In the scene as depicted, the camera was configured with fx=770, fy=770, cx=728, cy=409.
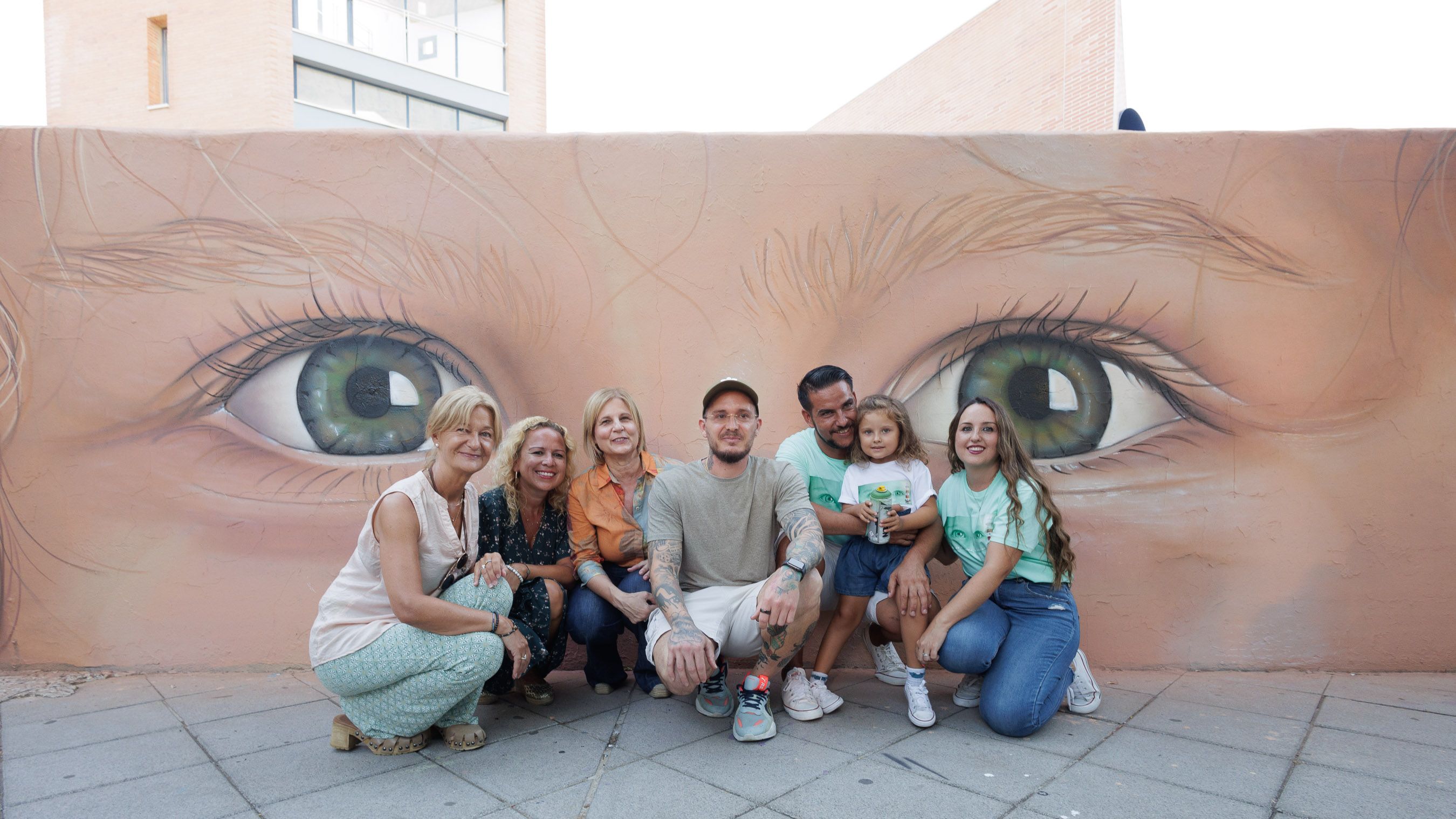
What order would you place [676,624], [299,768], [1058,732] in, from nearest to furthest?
1. [299,768]
2. [676,624]
3. [1058,732]

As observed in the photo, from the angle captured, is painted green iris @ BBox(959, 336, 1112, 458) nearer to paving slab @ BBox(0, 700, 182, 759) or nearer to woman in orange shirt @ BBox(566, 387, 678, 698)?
woman in orange shirt @ BBox(566, 387, 678, 698)

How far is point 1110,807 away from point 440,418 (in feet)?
7.52

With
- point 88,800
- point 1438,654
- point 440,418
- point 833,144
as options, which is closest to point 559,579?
point 440,418

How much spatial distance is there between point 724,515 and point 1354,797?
2000 mm

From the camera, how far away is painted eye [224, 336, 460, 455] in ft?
11.1

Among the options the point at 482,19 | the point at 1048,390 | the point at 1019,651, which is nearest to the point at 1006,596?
the point at 1019,651

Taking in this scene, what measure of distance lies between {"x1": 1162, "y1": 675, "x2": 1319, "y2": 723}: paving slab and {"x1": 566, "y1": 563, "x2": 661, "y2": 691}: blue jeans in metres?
2.06

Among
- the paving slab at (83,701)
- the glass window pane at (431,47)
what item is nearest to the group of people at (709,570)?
the paving slab at (83,701)

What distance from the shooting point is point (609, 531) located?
3021 millimetres

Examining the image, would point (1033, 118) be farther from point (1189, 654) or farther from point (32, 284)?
point (32, 284)

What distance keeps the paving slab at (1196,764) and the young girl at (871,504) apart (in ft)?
2.24

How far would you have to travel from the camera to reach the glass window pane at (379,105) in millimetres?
16984

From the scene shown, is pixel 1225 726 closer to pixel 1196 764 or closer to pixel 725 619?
pixel 1196 764

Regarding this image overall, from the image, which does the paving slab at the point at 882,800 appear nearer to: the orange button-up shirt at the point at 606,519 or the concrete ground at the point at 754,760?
the concrete ground at the point at 754,760
